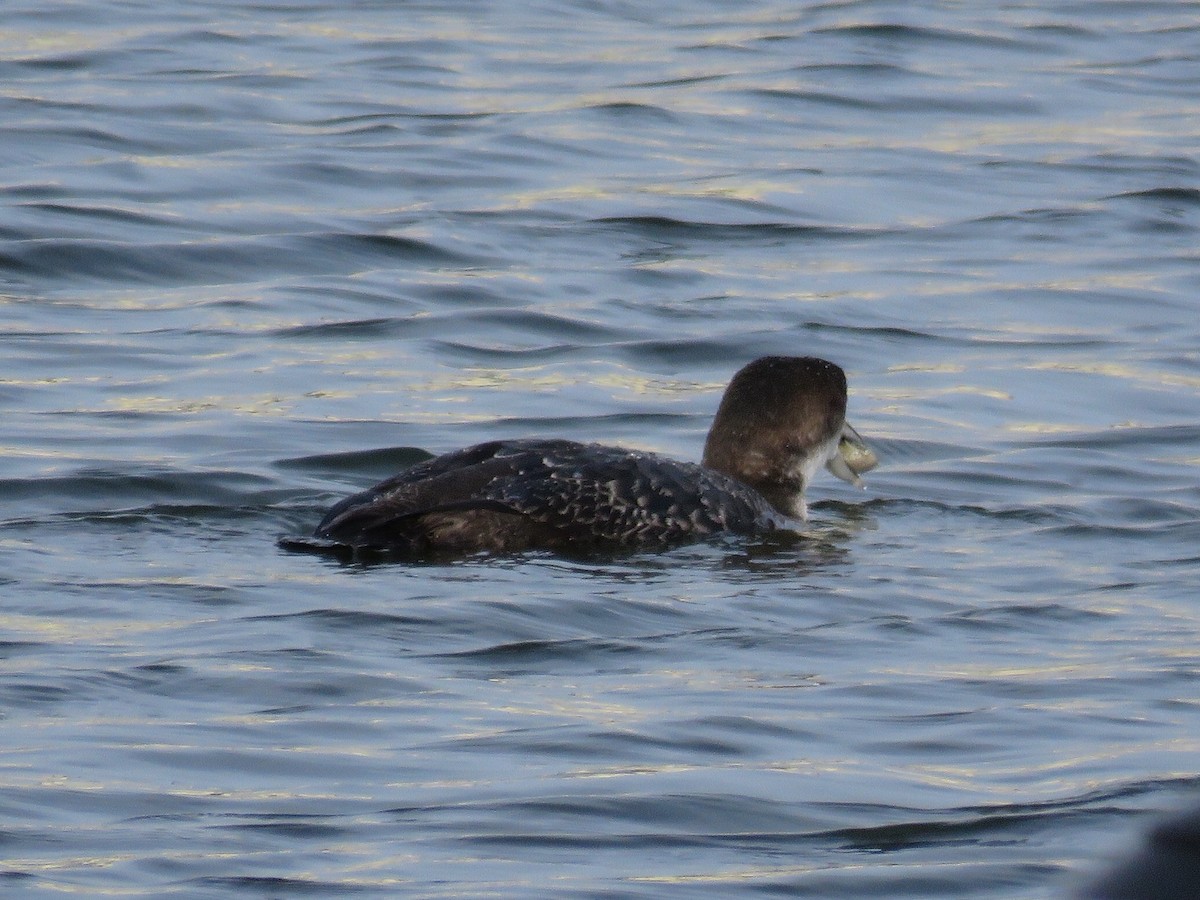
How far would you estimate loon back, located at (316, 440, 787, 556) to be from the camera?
22.7 feet

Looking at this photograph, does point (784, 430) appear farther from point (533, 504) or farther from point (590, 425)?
point (533, 504)

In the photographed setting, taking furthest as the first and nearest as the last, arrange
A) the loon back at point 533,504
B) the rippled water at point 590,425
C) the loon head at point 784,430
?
the loon head at point 784,430
the loon back at point 533,504
the rippled water at point 590,425

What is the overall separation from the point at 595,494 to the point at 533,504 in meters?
0.22

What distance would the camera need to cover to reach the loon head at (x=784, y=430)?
8289 mm

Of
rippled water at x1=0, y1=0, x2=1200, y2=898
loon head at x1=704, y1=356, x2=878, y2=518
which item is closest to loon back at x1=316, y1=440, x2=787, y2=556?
rippled water at x1=0, y1=0, x2=1200, y2=898

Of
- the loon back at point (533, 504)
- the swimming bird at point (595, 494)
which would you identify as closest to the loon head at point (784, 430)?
the swimming bird at point (595, 494)

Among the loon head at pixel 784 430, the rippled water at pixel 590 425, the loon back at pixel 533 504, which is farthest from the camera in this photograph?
the loon head at pixel 784 430

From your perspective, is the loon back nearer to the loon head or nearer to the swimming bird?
the swimming bird

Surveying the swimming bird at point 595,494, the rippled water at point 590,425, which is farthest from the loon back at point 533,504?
the rippled water at point 590,425

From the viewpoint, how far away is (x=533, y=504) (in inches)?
279

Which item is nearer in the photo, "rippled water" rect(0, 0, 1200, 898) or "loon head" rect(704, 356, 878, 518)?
"rippled water" rect(0, 0, 1200, 898)

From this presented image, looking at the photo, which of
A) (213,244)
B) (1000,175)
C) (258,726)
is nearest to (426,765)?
(258,726)

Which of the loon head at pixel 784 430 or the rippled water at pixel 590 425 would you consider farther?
the loon head at pixel 784 430

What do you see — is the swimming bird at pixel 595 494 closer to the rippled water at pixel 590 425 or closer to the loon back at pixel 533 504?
the loon back at pixel 533 504
